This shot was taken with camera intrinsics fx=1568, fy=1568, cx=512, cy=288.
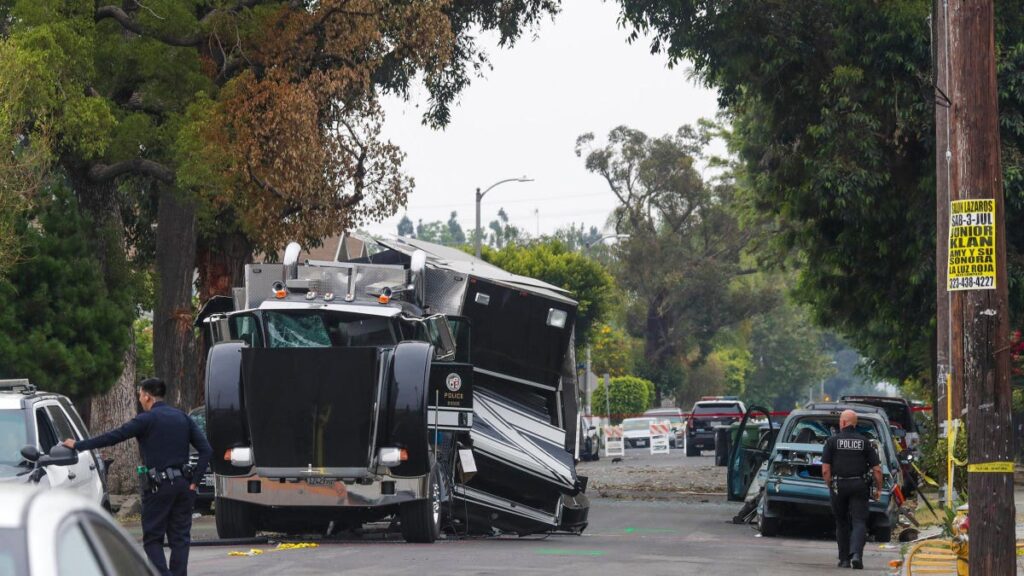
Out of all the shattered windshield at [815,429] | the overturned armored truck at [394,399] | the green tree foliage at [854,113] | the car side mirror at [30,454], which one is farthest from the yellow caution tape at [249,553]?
the green tree foliage at [854,113]

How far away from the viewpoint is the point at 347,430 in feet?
53.1

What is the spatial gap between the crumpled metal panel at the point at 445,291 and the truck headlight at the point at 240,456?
12.3 feet

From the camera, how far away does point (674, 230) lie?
85.2 m

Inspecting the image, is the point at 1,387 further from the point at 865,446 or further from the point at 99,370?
the point at 99,370

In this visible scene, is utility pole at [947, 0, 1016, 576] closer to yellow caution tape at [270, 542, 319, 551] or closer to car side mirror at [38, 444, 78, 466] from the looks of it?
car side mirror at [38, 444, 78, 466]

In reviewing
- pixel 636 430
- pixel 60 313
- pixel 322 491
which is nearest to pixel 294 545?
Answer: pixel 322 491

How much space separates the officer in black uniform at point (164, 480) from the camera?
12062mm

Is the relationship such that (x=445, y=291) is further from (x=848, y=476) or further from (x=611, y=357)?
(x=611, y=357)

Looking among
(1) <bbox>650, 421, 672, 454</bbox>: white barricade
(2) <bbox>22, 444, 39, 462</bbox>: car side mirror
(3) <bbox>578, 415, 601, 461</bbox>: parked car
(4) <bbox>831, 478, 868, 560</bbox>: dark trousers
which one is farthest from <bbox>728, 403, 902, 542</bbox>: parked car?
(1) <bbox>650, 421, 672, 454</bbox>: white barricade

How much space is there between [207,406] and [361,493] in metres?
1.83

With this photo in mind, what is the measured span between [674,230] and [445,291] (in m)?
66.5

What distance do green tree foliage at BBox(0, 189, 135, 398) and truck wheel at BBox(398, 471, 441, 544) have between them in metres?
10.00

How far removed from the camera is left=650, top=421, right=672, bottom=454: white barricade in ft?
184

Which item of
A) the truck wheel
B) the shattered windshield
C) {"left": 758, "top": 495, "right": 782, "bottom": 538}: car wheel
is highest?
the shattered windshield
